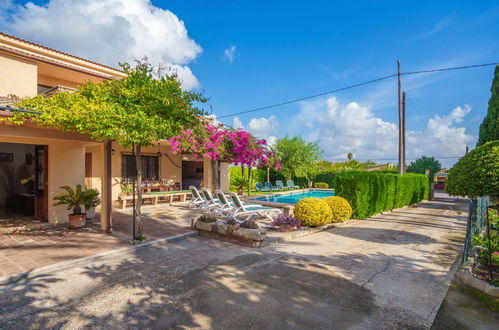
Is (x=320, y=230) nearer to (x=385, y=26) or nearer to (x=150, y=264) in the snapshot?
(x=150, y=264)

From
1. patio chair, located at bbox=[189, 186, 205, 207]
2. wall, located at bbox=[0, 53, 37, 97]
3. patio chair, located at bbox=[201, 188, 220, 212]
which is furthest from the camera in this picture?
patio chair, located at bbox=[189, 186, 205, 207]

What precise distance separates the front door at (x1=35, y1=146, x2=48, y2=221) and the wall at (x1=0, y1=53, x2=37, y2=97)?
225 centimetres

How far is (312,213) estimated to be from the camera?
27.8 feet

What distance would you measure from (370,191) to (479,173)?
6.01 m

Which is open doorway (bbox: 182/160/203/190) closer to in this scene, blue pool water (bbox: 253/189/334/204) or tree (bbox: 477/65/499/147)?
blue pool water (bbox: 253/189/334/204)

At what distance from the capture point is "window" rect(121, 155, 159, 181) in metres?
14.9

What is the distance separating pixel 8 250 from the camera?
6.03 meters

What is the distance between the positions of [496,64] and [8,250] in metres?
18.4

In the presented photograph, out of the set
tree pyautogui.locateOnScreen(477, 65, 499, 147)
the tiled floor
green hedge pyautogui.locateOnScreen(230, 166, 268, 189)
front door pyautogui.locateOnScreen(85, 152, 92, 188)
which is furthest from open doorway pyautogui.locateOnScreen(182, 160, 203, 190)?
tree pyautogui.locateOnScreen(477, 65, 499, 147)

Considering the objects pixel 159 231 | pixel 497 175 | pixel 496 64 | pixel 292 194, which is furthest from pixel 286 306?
pixel 292 194

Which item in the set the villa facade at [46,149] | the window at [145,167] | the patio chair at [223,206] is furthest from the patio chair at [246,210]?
the window at [145,167]

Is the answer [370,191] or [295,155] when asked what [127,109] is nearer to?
[370,191]

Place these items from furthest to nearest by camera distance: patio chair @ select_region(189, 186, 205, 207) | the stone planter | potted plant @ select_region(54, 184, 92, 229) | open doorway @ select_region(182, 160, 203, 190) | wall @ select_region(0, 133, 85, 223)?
open doorway @ select_region(182, 160, 203, 190)
patio chair @ select_region(189, 186, 205, 207)
wall @ select_region(0, 133, 85, 223)
potted plant @ select_region(54, 184, 92, 229)
the stone planter

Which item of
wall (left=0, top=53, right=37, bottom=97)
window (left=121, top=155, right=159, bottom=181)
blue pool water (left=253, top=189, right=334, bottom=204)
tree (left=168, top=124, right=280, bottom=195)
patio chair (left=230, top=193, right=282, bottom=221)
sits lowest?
blue pool water (left=253, top=189, right=334, bottom=204)
